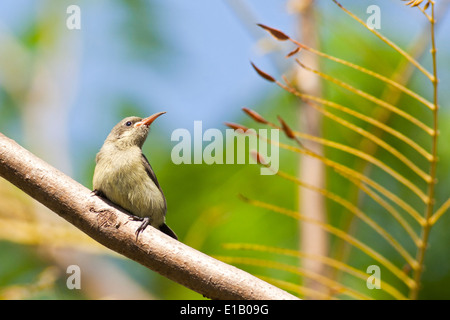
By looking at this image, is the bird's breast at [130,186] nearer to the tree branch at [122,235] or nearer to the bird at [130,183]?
the bird at [130,183]

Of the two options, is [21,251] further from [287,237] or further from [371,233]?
[371,233]

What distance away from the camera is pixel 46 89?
5.95 metres

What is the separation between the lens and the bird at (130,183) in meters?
3.52

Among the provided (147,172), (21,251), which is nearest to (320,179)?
(147,172)

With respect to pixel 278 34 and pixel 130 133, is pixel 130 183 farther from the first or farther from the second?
pixel 278 34

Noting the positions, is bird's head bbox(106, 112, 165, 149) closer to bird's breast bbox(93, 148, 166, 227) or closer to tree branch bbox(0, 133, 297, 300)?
bird's breast bbox(93, 148, 166, 227)

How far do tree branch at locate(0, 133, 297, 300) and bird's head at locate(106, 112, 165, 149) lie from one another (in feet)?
5.34

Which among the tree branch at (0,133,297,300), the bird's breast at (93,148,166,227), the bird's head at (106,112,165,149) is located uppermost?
the bird's head at (106,112,165,149)

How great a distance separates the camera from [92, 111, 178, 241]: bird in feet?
11.6

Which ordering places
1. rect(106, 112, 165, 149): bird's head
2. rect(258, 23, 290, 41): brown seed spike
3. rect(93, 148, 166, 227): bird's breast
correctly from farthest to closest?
rect(106, 112, 165, 149): bird's head → rect(93, 148, 166, 227): bird's breast → rect(258, 23, 290, 41): brown seed spike

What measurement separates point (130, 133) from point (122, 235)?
184cm

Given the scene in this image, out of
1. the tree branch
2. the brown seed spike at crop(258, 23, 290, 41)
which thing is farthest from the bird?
the brown seed spike at crop(258, 23, 290, 41)
